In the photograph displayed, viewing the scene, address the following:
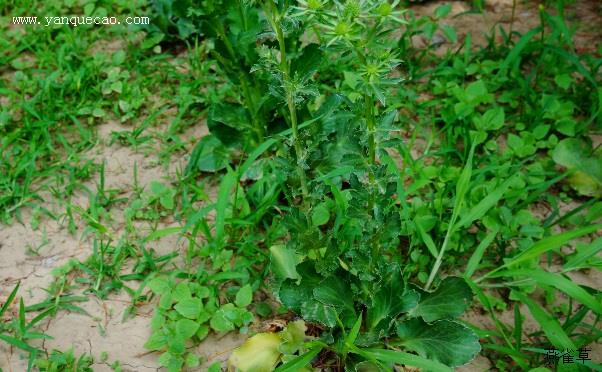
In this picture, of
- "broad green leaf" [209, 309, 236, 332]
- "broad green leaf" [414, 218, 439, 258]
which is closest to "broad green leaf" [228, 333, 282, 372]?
"broad green leaf" [209, 309, 236, 332]

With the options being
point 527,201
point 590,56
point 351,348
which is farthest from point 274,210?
point 590,56

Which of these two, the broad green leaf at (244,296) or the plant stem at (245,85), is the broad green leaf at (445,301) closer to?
the broad green leaf at (244,296)

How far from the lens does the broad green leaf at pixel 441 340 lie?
1910 mm

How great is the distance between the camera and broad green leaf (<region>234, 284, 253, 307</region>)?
2318mm

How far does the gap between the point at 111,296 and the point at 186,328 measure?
17.1 inches

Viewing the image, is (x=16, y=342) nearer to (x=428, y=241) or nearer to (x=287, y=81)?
(x=287, y=81)

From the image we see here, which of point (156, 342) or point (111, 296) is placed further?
point (111, 296)

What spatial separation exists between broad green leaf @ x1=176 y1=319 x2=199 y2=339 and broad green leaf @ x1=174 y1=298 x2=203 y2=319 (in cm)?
3

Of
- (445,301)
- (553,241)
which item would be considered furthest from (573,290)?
(445,301)

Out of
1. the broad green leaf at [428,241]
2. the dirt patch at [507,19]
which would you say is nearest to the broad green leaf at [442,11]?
the dirt patch at [507,19]

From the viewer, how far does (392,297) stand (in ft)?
6.46

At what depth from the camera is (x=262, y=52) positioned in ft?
5.78

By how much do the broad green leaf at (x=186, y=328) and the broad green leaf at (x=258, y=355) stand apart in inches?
7.5

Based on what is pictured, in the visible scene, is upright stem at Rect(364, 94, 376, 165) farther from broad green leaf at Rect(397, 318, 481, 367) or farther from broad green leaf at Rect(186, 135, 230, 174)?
broad green leaf at Rect(186, 135, 230, 174)
